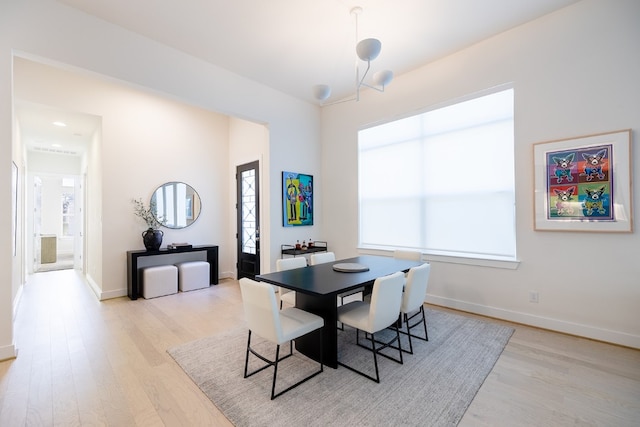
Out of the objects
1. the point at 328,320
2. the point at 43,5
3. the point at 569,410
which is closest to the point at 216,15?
the point at 43,5

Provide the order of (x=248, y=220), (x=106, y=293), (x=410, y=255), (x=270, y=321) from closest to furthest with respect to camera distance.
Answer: (x=270, y=321), (x=410, y=255), (x=106, y=293), (x=248, y=220)

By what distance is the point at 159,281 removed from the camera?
4512 millimetres

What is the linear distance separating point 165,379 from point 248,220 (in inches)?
138

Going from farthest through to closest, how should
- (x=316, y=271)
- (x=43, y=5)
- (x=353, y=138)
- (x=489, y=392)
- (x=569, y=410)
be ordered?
(x=353, y=138), (x=316, y=271), (x=43, y=5), (x=489, y=392), (x=569, y=410)

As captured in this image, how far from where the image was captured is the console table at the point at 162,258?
14.5 feet

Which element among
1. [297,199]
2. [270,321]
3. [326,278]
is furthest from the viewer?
[297,199]

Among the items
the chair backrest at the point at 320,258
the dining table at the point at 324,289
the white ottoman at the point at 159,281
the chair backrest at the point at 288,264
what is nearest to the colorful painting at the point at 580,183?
the dining table at the point at 324,289

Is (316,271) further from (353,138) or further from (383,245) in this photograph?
(353,138)

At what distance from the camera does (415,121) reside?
13.6 ft

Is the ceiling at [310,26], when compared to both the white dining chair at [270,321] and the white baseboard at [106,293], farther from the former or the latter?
the white baseboard at [106,293]

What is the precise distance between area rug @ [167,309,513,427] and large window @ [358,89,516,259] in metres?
1.26

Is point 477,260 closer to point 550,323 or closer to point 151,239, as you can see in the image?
point 550,323

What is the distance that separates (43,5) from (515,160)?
5.01 meters

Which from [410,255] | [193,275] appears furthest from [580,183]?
[193,275]
